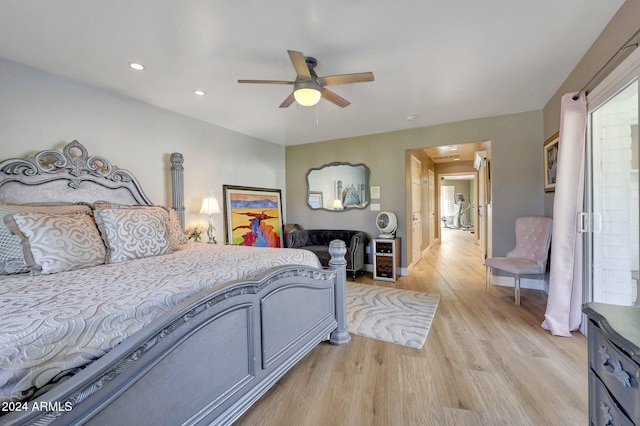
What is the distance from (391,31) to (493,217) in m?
3.14

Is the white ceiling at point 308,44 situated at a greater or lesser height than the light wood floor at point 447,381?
greater

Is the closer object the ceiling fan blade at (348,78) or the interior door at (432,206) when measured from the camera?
the ceiling fan blade at (348,78)

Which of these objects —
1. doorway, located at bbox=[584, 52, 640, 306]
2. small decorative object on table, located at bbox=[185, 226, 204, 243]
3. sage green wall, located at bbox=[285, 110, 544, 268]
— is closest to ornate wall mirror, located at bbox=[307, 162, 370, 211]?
sage green wall, located at bbox=[285, 110, 544, 268]

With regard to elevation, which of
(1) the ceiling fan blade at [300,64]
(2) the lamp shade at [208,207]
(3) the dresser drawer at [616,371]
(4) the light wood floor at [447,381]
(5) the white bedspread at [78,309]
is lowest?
(4) the light wood floor at [447,381]

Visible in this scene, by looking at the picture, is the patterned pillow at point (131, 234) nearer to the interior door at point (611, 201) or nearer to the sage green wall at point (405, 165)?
the sage green wall at point (405, 165)

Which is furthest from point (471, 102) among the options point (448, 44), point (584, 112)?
point (448, 44)

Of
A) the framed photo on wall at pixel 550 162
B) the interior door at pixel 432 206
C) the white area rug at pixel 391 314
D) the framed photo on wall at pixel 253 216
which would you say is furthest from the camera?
the interior door at pixel 432 206

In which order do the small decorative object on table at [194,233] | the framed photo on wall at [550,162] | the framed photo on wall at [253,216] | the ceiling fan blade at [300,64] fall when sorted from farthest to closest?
the framed photo on wall at [253,216] → the small decorative object on table at [194,233] → the framed photo on wall at [550,162] → the ceiling fan blade at [300,64]

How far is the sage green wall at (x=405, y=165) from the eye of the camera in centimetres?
375

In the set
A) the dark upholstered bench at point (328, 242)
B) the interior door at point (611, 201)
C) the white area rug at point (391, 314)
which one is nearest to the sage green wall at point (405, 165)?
the dark upholstered bench at point (328, 242)

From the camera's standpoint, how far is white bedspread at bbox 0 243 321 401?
2.58 feet

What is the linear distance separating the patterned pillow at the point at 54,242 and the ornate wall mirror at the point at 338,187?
3.80m

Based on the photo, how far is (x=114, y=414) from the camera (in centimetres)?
90

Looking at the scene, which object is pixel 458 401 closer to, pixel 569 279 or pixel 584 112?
pixel 569 279
